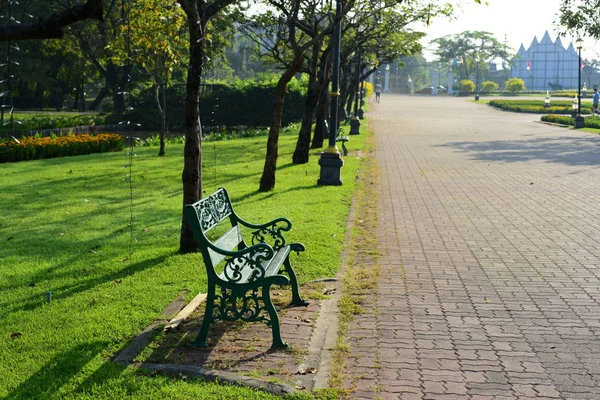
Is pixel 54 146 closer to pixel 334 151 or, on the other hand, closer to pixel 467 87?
pixel 334 151

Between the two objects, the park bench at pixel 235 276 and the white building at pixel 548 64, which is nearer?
the park bench at pixel 235 276

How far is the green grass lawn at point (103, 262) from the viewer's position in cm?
Answer: 471

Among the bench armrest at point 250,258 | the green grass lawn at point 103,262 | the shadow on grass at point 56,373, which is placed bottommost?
the green grass lawn at point 103,262

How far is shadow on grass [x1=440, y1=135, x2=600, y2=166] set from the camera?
21297 mm

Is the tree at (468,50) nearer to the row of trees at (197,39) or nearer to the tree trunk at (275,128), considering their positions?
the row of trees at (197,39)

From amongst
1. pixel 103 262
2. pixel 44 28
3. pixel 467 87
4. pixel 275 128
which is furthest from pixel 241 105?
pixel 467 87

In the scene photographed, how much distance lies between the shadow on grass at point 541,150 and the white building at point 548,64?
303 feet

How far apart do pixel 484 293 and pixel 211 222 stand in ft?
8.65

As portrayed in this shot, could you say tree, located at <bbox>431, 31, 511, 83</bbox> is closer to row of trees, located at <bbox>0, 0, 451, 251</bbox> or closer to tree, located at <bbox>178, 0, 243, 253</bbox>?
row of trees, located at <bbox>0, 0, 451, 251</bbox>

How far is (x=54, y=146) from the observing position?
23391 mm

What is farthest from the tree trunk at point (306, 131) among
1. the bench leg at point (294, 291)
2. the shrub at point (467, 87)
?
the shrub at point (467, 87)

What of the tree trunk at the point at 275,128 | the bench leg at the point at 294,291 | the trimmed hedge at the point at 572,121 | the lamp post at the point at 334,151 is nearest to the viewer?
the bench leg at the point at 294,291

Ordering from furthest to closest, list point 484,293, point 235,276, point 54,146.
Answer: point 54,146
point 484,293
point 235,276

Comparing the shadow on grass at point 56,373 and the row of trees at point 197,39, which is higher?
the row of trees at point 197,39
